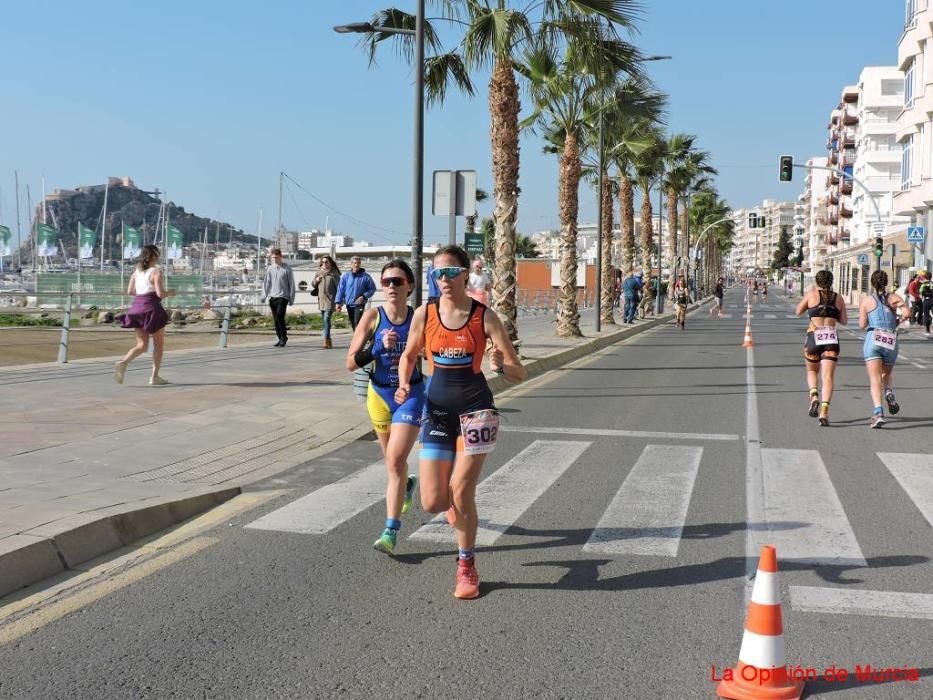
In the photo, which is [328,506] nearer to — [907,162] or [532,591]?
[532,591]

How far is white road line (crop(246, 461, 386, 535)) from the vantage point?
19.5 ft

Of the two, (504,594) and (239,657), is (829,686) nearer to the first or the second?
(504,594)

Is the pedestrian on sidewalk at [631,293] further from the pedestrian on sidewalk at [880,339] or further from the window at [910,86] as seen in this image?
the pedestrian on sidewalk at [880,339]

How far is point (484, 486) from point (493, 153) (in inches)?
457

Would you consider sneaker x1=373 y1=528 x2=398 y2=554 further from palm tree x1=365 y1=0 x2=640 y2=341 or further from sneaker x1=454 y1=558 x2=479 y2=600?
palm tree x1=365 y1=0 x2=640 y2=341

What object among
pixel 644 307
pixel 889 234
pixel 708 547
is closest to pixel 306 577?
pixel 708 547

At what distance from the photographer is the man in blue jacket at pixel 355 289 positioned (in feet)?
40.7

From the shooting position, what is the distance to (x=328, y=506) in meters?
6.49

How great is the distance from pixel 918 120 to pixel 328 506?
1611 inches

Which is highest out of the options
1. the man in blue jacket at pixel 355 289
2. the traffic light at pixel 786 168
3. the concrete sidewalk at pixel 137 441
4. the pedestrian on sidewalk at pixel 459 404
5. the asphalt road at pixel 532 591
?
the traffic light at pixel 786 168

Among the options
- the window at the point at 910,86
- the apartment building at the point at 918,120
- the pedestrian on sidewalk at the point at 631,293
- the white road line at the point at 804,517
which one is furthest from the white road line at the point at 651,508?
the window at the point at 910,86

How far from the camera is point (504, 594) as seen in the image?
465cm

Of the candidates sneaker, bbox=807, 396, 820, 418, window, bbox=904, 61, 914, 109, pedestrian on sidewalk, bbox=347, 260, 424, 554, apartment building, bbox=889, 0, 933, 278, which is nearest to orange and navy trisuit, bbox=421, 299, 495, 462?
pedestrian on sidewalk, bbox=347, 260, 424, 554

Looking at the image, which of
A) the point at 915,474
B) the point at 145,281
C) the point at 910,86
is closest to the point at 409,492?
the point at 915,474
